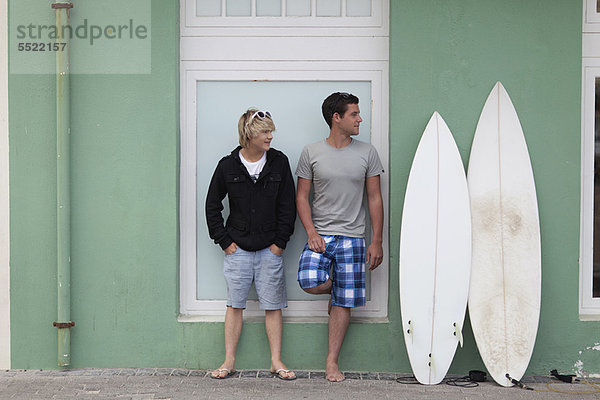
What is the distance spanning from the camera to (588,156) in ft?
16.8

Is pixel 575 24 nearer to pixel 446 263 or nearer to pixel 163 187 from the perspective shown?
pixel 446 263

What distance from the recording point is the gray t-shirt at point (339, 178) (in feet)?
16.0

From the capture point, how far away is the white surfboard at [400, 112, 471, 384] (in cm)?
482

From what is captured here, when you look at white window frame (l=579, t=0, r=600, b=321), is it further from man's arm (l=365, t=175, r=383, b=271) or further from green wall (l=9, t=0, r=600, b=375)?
man's arm (l=365, t=175, r=383, b=271)

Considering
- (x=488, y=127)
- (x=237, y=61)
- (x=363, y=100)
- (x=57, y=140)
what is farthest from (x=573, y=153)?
(x=57, y=140)

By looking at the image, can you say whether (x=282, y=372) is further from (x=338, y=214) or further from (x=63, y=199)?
(x=63, y=199)

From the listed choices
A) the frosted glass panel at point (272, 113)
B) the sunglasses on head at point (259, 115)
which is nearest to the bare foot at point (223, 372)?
the frosted glass panel at point (272, 113)

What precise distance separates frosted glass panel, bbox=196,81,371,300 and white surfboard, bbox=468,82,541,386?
0.78m

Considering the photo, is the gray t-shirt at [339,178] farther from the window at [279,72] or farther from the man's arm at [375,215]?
the window at [279,72]

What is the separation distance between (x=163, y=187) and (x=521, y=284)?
2416 mm

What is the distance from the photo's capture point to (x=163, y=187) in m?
5.05

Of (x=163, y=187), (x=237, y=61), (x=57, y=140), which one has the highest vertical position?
(x=237, y=61)

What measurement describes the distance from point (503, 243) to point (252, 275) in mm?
1633

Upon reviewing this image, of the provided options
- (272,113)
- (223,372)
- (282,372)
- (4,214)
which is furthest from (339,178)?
(4,214)
